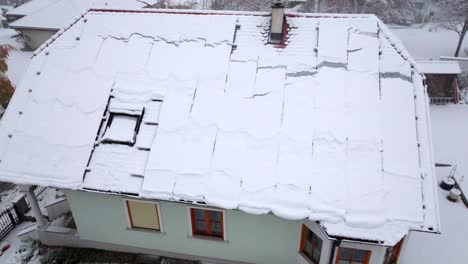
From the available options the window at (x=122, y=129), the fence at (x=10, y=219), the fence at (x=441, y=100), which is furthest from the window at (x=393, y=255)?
the fence at (x=441, y=100)

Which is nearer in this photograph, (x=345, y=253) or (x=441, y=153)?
(x=345, y=253)

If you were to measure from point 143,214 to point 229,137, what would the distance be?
3824 millimetres

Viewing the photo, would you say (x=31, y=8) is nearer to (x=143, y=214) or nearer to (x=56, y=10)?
(x=56, y=10)

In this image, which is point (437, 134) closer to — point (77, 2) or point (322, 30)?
point (322, 30)

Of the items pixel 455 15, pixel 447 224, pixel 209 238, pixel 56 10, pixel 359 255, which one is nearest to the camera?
pixel 359 255

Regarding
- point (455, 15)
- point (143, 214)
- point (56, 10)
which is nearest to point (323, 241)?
point (143, 214)

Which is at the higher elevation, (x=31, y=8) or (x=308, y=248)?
(x=31, y=8)

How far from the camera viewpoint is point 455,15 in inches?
1123

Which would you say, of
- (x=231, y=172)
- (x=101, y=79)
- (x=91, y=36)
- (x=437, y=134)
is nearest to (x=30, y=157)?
(x=101, y=79)

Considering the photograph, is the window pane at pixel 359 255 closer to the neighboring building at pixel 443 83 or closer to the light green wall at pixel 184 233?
the light green wall at pixel 184 233

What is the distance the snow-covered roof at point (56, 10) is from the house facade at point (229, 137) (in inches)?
839

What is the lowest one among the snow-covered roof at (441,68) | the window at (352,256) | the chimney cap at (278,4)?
the window at (352,256)

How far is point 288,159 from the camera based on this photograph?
9562mm

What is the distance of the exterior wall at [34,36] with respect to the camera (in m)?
31.7
